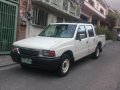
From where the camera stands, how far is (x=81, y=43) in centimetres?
→ 799

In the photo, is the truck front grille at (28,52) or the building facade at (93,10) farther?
the building facade at (93,10)

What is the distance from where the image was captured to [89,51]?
911cm

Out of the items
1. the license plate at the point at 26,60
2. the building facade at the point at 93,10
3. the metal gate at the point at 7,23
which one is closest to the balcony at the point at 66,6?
the metal gate at the point at 7,23

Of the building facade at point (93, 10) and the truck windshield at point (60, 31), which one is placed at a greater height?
the building facade at point (93, 10)

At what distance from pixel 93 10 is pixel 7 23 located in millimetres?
17976

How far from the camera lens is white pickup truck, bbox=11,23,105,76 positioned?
6273 millimetres

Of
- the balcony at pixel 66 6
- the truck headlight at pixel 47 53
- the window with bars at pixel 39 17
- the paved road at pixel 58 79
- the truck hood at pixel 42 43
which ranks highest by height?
the balcony at pixel 66 6

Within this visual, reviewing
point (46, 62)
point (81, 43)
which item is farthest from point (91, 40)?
point (46, 62)

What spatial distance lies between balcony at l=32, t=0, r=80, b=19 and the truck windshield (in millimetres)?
4236

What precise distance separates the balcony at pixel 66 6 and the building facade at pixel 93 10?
3344mm

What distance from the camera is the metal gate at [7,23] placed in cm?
941

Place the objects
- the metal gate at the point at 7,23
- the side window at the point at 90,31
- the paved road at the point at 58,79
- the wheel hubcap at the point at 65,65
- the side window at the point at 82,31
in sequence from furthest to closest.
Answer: the metal gate at the point at 7,23
the side window at the point at 90,31
the side window at the point at 82,31
the wheel hubcap at the point at 65,65
the paved road at the point at 58,79

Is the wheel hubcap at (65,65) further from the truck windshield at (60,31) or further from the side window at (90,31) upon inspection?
the side window at (90,31)

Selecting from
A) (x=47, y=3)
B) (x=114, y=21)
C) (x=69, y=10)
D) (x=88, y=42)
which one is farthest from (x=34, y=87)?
(x=114, y=21)
